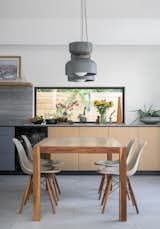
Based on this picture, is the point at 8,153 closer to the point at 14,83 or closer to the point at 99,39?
the point at 14,83

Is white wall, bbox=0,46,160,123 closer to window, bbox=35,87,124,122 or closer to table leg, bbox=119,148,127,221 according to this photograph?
window, bbox=35,87,124,122

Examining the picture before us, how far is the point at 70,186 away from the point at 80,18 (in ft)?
9.91

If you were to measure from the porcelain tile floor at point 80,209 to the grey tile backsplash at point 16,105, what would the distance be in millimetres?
1584

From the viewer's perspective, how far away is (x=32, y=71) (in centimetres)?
685

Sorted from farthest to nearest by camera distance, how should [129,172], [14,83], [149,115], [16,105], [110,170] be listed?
[16,105] → [149,115] → [14,83] → [110,170] → [129,172]

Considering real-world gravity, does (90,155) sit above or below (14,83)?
below

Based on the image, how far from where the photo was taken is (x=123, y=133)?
6.31 meters

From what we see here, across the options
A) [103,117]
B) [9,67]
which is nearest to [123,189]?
[103,117]

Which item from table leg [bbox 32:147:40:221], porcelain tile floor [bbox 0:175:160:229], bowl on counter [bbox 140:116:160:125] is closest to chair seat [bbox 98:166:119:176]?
porcelain tile floor [bbox 0:175:160:229]

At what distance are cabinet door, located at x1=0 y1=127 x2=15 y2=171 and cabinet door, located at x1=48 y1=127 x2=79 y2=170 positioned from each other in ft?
2.36

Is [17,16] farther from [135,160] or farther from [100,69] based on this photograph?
[135,160]

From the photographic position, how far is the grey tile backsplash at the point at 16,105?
685cm

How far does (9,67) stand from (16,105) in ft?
2.46

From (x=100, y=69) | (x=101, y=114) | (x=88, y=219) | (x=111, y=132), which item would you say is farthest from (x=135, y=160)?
(x=100, y=69)
